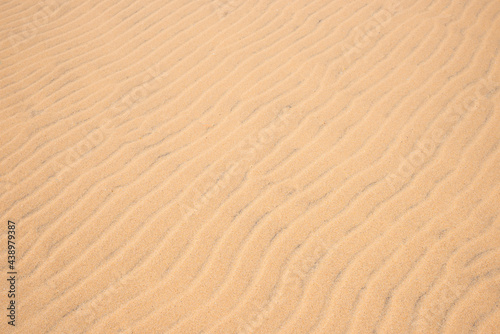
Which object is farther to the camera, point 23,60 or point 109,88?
point 23,60

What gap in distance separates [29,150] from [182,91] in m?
1.41

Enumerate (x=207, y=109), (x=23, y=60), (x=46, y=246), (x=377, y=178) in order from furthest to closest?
(x=23, y=60), (x=207, y=109), (x=377, y=178), (x=46, y=246)

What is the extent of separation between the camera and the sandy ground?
2258 mm

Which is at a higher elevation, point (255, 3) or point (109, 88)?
point (255, 3)

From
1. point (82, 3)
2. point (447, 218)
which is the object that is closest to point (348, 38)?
point (447, 218)

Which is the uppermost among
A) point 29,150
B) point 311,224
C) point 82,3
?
point 82,3

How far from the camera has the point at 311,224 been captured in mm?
2535

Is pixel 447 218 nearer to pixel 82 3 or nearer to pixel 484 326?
pixel 484 326

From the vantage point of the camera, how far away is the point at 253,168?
9.30ft

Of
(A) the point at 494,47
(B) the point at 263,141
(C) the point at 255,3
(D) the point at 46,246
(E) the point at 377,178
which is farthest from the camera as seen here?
(C) the point at 255,3

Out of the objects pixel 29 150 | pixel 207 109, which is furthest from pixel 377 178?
pixel 29 150

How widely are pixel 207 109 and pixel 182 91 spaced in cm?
36

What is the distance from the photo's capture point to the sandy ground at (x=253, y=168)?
88.9 inches

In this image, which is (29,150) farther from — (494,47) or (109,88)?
(494,47)
